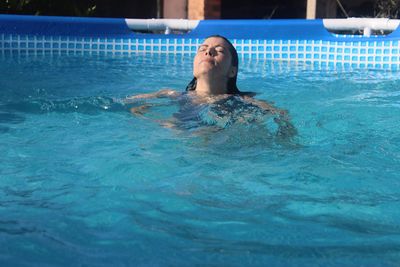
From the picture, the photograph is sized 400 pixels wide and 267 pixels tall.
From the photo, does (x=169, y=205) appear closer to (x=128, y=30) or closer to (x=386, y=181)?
(x=386, y=181)

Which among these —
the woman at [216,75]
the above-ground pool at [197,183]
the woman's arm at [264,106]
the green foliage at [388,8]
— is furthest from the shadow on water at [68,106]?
the green foliage at [388,8]

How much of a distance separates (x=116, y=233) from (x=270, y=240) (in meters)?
0.59

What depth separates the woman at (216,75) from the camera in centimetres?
463

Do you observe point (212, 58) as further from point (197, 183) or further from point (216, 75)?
point (197, 183)

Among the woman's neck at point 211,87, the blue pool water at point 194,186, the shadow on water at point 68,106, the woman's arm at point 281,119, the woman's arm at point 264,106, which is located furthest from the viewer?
the shadow on water at point 68,106

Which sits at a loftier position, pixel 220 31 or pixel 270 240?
pixel 220 31

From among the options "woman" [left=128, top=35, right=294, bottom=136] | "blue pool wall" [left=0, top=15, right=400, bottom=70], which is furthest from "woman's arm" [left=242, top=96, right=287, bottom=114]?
"blue pool wall" [left=0, top=15, right=400, bottom=70]

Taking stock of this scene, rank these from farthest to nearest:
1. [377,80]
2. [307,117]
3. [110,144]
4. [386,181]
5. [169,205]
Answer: [377,80]
[307,117]
[110,144]
[386,181]
[169,205]

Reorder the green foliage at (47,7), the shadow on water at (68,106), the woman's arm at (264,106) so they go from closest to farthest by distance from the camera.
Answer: the woman's arm at (264,106) < the shadow on water at (68,106) < the green foliage at (47,7)

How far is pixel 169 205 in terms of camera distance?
2902 millimetres

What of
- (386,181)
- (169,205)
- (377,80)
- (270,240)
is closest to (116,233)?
(169,205)

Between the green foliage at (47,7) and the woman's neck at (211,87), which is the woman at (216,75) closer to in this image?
the woman's neck at (211,87)

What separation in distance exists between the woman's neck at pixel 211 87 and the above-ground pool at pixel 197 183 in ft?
0.72

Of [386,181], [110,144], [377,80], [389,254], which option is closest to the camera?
[389,254]
